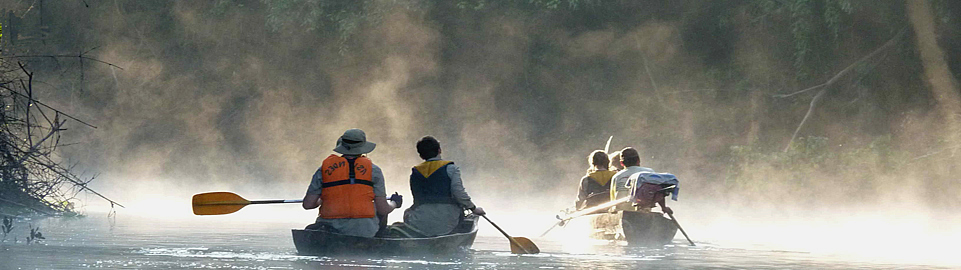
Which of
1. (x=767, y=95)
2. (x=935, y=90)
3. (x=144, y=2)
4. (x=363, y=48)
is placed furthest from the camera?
(x=144, y=2)

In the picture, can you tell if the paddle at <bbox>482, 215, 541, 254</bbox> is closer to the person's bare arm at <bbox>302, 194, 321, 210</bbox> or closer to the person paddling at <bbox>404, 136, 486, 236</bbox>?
the person paddling at <bbox>404, 136, 486, 236</bbox>

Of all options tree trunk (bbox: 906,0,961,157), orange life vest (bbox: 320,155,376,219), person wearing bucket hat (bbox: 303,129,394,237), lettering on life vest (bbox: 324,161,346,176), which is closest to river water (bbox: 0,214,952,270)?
person wearing bucket hat (bbox: 303,129,394,237)

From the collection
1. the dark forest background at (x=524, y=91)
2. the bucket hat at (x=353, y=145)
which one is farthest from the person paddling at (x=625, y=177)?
the dark forest background at (x=524, y=91)

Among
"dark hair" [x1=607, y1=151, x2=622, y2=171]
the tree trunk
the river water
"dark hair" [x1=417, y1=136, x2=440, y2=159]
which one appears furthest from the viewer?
the tree trunk

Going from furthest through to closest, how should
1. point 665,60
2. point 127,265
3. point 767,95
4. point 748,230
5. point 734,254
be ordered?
point 665,60 < point 767,95 < point 748,230 < point 734,254 < point 127,265

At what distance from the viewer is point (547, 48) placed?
31.6 m

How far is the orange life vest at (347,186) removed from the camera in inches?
450

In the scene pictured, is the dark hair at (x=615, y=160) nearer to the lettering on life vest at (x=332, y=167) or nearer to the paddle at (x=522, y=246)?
the paddle at (x=522, y=246)

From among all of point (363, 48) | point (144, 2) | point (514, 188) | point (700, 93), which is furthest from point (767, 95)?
point (144, 2)

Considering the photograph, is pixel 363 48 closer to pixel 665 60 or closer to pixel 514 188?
pixel 514 188

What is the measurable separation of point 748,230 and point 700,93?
8666 mm

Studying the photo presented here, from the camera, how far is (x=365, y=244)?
1162cm

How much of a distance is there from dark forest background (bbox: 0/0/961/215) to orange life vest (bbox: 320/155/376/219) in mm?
12190

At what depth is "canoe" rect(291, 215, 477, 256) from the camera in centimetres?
1157
